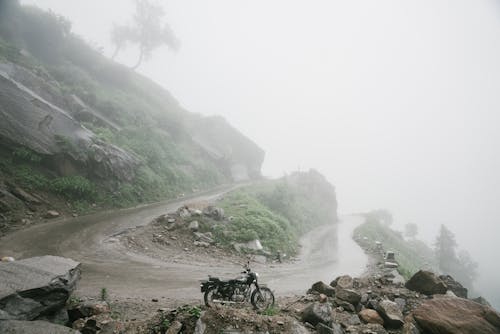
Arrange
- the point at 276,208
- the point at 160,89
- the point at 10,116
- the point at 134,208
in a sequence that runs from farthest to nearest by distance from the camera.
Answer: the point at 160,89 < the point at 276,208 < the point at 134,208 < the point at 10,116

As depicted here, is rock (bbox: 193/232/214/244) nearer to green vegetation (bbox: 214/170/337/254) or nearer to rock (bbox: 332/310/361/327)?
green vegetation (bbox: 214/170/337/254)

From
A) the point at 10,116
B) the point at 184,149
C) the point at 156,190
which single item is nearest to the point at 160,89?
the point at 184,149

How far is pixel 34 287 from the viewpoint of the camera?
5.35 m

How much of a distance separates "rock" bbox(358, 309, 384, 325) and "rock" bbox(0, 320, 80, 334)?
7390 millimetres

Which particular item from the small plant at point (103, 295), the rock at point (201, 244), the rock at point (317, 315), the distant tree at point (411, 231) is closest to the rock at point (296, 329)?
the rock at point (317, 315)

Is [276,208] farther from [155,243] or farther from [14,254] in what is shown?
[14,254]

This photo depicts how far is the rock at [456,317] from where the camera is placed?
20.8 ft

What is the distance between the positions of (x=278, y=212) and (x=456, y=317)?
25.4 metres

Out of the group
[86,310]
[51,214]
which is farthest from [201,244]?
[86,310]

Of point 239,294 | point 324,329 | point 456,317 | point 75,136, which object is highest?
point 75,136

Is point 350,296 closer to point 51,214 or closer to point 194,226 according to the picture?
point 194,226

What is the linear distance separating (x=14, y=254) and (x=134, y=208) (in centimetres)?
1010

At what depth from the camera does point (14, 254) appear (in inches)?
400

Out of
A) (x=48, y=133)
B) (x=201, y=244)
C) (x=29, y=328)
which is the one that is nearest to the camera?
(x=29, y=328)
